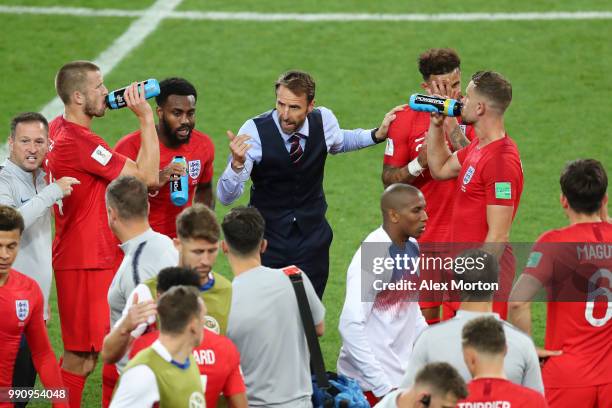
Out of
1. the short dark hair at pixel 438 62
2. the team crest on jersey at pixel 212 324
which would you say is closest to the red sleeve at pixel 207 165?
the short dark hair at pixel 438 62

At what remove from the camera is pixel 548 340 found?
249 inches

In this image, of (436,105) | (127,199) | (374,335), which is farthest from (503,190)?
(127,199)

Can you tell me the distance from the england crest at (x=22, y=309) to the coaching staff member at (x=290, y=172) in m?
1.74

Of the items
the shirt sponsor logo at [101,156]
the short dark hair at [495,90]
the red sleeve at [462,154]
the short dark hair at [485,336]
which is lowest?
the short dark hair at [485,336]

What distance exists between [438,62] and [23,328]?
354 centimetres

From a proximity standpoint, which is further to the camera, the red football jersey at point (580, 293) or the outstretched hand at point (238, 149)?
the outstretched hand at point (238, 149)

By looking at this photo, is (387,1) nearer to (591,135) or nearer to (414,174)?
(591,135)

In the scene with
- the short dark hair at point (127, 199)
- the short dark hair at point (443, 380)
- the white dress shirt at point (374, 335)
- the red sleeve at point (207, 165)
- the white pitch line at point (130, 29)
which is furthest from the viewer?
the white pitch line at point (130, 29)

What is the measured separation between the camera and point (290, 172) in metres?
7.77

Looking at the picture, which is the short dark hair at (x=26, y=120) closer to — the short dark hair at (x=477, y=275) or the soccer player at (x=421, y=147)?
the soccer player at (x=421, y=147)

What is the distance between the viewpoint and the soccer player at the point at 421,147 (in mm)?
8164

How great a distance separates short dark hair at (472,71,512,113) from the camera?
7.30 m

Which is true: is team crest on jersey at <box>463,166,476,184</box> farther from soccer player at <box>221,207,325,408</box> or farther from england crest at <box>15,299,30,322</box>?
england crest at <box>15,299,30,322</box>

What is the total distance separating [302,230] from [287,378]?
Answer: 86.7 inches
